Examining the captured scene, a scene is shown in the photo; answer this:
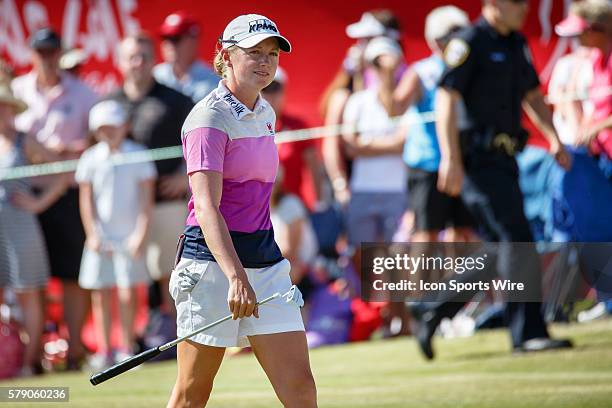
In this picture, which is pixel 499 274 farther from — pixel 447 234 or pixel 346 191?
pixel 346 191

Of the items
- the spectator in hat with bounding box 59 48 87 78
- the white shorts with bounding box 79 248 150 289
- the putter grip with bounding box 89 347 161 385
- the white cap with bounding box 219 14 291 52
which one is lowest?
the white shorts with bounding box 79 248 150 289

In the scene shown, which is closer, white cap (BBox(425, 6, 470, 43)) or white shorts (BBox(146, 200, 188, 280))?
white cap (BBox(425, 6, 470, 43))

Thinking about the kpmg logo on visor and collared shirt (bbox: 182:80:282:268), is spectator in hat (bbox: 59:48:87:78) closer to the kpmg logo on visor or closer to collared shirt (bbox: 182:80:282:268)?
collared shirt (bbox: 182:80:282:268)

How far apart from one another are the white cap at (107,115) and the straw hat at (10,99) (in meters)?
0.55

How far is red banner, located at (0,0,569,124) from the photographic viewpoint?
10852 mm

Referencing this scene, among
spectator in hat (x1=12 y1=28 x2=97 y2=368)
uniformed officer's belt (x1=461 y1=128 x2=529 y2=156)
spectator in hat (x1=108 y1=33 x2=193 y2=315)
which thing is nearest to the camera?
uniformed officer's belt (x1=461 y1=128 x2=529 y2=156)

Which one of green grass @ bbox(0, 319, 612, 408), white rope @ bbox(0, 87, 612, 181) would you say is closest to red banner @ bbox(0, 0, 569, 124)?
white rope @ bbox(0, 87, 612, 181)

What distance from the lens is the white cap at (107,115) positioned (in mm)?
10151

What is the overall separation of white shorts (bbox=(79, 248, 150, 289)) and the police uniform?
2.55 meters

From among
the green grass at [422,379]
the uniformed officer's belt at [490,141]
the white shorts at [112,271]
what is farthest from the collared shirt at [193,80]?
the uniformed officer's belt at [490,141]

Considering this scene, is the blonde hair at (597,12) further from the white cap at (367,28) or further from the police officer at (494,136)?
the white cap at (367,28)

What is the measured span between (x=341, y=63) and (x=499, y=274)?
351 cm

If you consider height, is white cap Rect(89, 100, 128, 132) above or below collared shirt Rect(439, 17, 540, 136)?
below

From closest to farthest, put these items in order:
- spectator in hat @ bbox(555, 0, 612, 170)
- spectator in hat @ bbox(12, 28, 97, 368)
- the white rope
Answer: spectator in hat @ bbox(555, 0, 612, 170), the white rope, spectator in hat @ bbox(12, 28, 97, 368)
